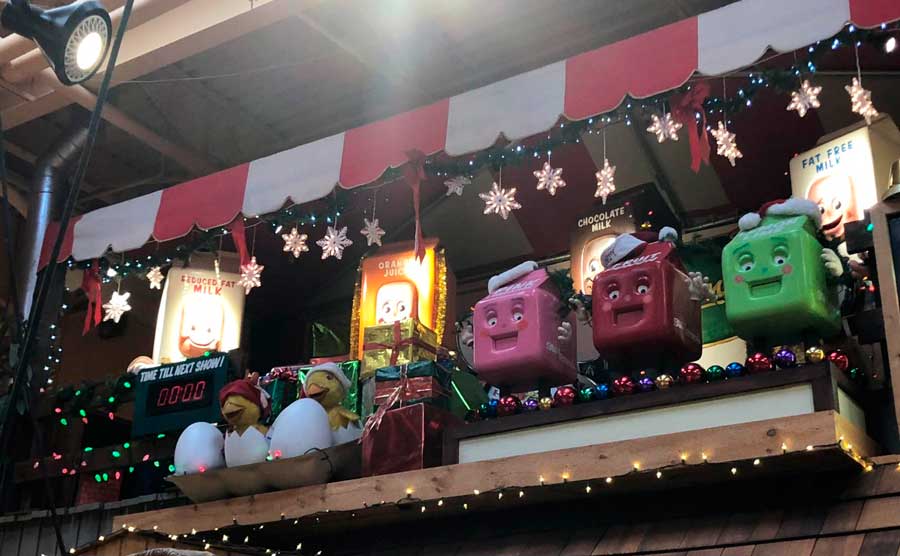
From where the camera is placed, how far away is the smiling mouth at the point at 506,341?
5.26 meters

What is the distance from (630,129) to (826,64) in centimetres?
161

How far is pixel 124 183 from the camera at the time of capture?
34.3 feet

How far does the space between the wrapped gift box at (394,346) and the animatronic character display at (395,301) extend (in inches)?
28.9

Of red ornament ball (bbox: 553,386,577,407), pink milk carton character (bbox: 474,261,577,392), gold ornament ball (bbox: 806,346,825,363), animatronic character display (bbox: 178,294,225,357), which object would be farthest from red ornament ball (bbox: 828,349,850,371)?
animatronic character display (bbox: 178,294,225,357)

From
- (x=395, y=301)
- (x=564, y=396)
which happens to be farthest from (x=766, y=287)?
(x=395, y=301)

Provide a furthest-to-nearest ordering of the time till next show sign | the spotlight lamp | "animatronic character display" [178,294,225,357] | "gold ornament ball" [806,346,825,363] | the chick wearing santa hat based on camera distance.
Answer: "animatronic character display" [178,294,225,357] < the time till next show sign < the chick wearing santa hat < "gold ornament ball" [806,346,825,363] < the spotlight lamp

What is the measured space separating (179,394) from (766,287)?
13.1 feet

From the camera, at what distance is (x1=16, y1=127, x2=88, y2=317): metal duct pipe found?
8398 mm

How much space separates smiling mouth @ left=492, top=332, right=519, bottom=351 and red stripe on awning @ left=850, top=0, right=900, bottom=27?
219 cm

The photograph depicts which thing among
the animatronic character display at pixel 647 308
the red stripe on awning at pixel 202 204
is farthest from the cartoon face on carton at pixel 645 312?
the red stripe on awning at pixel 202 204

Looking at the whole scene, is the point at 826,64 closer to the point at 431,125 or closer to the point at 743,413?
the point at 431,125

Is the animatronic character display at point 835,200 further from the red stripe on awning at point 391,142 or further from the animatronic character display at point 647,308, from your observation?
the red stripe on awning at point 391,142

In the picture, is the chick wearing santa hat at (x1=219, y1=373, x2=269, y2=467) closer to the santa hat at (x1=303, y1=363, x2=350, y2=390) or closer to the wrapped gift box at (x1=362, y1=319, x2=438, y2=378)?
the santa hat at (x1=303, y1=363, x2=350, y2=390)

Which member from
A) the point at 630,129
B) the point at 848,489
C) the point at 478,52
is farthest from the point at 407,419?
the point at 478,52
